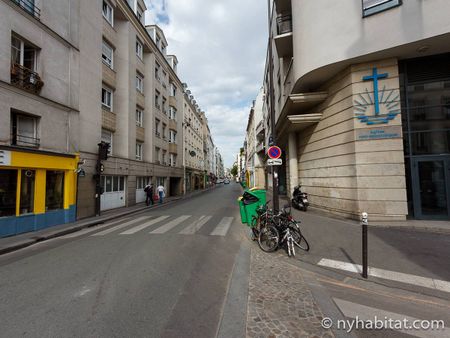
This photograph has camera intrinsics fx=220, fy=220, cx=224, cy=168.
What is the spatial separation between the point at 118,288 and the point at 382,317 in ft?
13.1

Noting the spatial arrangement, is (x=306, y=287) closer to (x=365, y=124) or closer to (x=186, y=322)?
(x=186, y=322)

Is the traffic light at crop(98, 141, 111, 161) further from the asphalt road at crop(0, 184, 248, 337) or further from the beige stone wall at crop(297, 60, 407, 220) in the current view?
the beige stone wall at crop(297, 60, 407, 220)

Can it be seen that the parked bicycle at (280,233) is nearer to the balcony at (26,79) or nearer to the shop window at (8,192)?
the shop window at (8,192)

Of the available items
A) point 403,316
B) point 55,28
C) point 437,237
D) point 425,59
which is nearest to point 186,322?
point 403,316

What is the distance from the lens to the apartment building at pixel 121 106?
12.2 metres

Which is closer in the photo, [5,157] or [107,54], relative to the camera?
[5,157]

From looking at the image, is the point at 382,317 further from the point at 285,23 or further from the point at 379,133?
the point at 285,23

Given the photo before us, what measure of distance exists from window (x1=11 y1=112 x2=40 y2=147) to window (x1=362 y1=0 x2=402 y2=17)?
1378 centimetres

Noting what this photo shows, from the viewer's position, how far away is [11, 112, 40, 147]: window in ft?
28.3

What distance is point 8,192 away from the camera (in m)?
7.89

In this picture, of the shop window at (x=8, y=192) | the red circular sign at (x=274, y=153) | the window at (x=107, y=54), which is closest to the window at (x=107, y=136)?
the window at (x=107, y=54)

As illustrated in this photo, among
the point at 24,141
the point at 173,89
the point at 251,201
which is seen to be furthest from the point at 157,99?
the point at 251,201

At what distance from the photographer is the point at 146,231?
802cm

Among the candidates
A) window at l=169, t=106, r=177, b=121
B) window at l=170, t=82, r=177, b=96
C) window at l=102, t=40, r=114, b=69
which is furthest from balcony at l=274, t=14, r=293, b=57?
window at l=170, t=82, r=177, b=96
